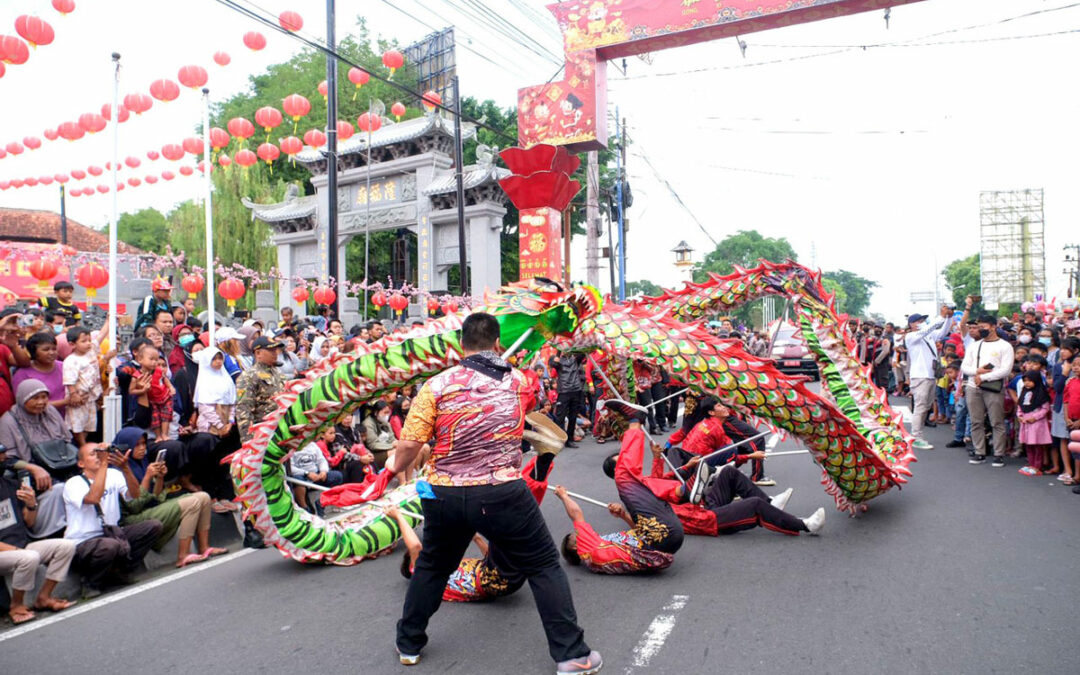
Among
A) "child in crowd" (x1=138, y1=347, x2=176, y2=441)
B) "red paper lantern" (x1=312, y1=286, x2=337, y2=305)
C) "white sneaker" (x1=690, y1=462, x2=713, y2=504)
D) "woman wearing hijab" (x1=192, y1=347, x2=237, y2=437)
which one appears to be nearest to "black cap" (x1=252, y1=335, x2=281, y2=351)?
"woman wearing hijab" (x1=192, y1=347, x2=237, y2=437)

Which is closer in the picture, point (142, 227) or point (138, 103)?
point (138, 103)

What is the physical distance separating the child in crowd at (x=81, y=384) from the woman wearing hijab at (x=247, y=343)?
1.66 m

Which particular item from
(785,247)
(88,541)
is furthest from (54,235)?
(785,247)

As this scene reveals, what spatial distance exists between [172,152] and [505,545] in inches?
562

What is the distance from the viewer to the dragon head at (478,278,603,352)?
4.81 m

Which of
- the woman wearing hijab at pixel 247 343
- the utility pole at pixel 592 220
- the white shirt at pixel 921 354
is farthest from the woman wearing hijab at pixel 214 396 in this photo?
the utility pole at pixel 592 220

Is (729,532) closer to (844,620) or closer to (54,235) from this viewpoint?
(844,620)

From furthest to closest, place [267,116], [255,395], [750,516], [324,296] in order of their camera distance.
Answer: [324,296], [267,116], [255,395], [750,516]

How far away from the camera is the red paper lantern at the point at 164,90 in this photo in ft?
36.8

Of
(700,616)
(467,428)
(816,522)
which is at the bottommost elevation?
(700,616)

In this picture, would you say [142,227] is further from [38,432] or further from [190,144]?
[38,432]

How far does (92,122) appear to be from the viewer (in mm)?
12945

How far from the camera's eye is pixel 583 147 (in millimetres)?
16766

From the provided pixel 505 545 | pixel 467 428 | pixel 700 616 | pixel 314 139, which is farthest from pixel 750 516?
pixel 314 139
